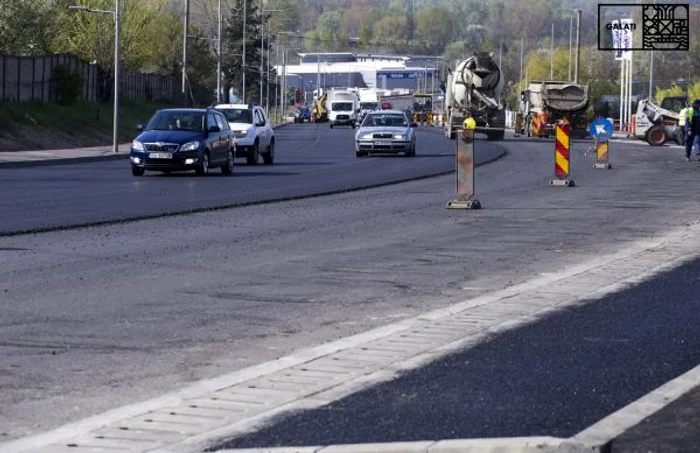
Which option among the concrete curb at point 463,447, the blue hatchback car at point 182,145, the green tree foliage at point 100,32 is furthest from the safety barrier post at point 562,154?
the green tree foliage at point 100,32

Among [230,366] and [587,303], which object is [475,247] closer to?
[587,303]

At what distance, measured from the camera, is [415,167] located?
38656 millimetres

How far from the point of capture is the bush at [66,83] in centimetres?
6384

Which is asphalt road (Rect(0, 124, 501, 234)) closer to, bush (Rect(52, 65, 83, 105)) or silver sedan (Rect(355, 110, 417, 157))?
silver sedan (Rect(355, 110, 417, 157))

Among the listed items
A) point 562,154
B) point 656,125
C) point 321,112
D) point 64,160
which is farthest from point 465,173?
point 321,112

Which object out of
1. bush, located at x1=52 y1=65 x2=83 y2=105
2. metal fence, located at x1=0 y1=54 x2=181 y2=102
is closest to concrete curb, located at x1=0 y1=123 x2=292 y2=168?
metal fence, located at x1=0 y1=54 x2=181 y2=102

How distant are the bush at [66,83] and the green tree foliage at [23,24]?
3.59m

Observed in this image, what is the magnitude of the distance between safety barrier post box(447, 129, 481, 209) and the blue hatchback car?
1201cm

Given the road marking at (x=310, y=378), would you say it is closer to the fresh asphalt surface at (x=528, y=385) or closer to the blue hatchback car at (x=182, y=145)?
the fresh asphalt surface at (x=528, y=385)

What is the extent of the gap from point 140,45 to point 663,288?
78.4m

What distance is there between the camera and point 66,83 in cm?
6412

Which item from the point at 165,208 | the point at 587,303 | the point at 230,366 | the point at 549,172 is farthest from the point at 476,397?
the point at 549,172

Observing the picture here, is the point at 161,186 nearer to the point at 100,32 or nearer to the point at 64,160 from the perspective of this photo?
the point at 64,160

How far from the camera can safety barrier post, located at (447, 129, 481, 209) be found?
76.3ft
